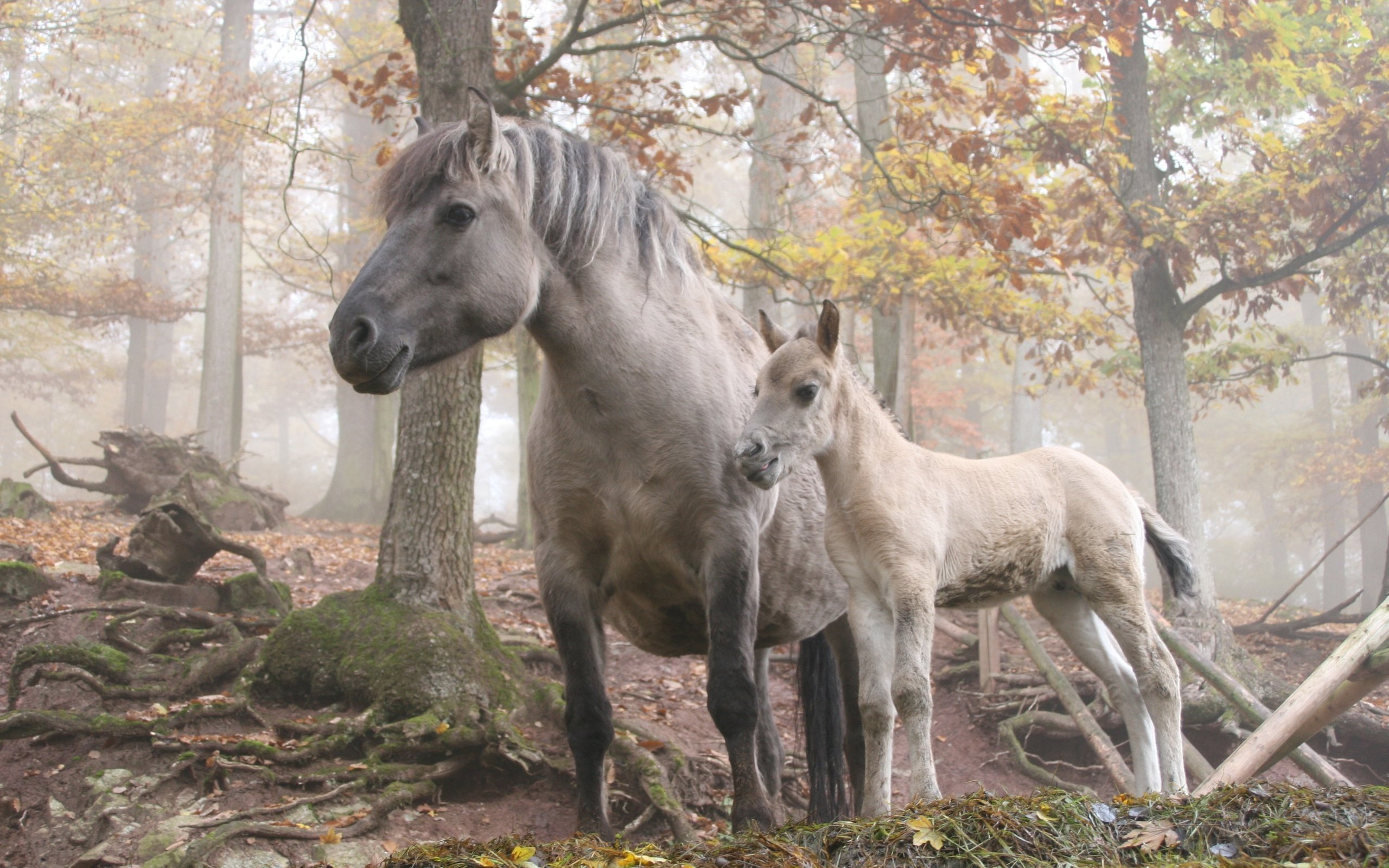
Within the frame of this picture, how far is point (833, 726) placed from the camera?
18.1ft

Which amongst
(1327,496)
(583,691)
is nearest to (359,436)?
(583,691)

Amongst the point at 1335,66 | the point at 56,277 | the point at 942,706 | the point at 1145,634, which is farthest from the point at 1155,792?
the point at 56,277

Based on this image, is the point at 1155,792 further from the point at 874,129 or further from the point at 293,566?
the point at 874,129

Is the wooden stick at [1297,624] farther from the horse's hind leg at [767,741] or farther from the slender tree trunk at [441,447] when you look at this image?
the slender tree trunk at [441,447]

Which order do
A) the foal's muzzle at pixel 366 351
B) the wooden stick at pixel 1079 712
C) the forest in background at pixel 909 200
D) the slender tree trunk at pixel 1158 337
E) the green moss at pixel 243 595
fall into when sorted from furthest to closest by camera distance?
the slender tree trunk at pixel 1158 337
the forest in background at pixel 909 200
the green moss at pixel 243 595
the wooden stick at pixel 1079 712
the foal's muzzle at pixel 366 351

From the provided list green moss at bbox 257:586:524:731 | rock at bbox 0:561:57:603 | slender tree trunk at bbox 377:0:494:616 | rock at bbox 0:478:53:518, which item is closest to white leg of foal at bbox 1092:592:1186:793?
green moss at bbox 257:586:524:731

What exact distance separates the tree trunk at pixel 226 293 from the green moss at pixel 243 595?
13.5 metres

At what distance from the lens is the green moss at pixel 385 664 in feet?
17.1

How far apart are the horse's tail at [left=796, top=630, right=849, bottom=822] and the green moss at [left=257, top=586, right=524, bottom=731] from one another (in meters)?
1.90

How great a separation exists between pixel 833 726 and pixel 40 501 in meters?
11.5

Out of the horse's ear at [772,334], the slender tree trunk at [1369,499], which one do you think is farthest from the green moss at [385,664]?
the slender tree trunk at [1369,499]

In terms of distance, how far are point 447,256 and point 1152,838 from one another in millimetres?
3319

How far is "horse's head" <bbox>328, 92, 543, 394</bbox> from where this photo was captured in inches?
138

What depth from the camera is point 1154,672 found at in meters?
4.05
